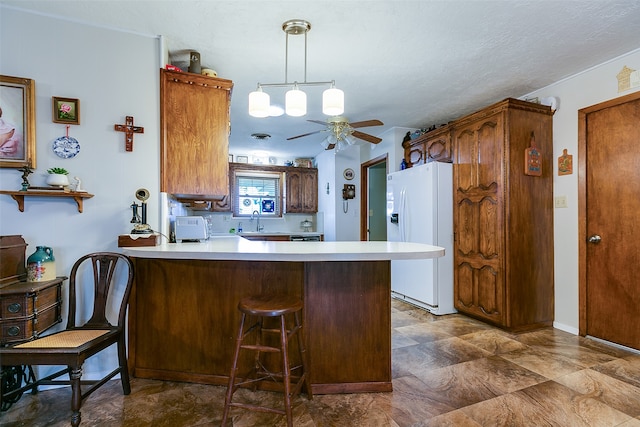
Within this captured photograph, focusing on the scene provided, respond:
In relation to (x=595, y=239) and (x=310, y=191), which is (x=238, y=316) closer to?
(x=595, y=239)

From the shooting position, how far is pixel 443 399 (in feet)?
→ 6.22

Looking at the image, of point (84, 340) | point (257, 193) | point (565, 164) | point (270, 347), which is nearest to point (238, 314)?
point (270, 347)

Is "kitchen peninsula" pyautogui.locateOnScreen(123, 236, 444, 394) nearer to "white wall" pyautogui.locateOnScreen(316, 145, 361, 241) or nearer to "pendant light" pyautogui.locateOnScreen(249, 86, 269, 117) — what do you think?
"pendant light" pyautogui.locateOnScreen(249, 86, 269, 117)

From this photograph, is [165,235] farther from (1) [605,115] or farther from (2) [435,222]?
(1) [605,115]

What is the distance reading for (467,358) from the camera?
2.46 meters

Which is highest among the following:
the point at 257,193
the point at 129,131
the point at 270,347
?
the point at 129,131

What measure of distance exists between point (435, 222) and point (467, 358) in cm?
153

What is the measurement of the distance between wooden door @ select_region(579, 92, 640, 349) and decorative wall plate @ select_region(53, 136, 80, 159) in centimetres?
407

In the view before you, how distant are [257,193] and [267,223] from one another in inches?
24.0

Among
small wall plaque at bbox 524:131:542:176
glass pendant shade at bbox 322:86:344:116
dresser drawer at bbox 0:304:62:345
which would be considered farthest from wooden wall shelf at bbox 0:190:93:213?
small wall plaque at bbox 524:131:542:176

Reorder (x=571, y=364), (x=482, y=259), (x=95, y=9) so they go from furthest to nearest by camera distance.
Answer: (x=482, y=259), (x=571, y=364), (x=95, y=9)

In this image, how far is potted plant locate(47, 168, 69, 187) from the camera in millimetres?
1941

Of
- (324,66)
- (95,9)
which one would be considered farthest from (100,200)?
(324,66)

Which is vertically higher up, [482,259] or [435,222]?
[435,222]
